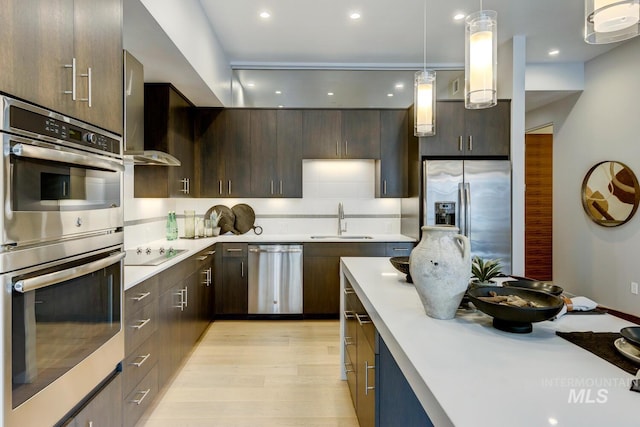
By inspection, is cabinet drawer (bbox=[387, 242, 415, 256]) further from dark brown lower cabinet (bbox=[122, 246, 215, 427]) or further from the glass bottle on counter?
the glass bottle on counter

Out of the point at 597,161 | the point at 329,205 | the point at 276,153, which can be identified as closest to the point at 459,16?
Answer: the point at 276,153

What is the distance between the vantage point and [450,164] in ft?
13.1

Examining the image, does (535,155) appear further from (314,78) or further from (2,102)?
(2,102)

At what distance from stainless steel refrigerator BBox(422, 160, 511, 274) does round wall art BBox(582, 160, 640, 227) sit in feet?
4.85

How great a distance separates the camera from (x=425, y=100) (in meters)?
2.50

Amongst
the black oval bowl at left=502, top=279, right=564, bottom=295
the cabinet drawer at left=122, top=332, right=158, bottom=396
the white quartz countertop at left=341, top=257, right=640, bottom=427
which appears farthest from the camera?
the cabinet drawer at left=122, top=332, right=158, bottom=396

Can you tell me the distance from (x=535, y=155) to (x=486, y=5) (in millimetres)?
4053

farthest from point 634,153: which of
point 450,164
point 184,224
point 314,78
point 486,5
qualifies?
point 184,224

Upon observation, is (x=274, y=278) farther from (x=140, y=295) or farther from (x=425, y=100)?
(x=425, y=100)

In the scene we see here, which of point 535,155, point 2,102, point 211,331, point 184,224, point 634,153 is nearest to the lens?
point 2,102

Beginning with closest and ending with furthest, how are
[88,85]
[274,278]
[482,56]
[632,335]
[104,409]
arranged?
[632,335]
[88,85]
[104,409]
[482,56]
[274,278]

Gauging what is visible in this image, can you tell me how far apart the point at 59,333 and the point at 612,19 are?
2232mm

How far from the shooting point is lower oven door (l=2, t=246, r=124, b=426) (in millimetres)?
1049

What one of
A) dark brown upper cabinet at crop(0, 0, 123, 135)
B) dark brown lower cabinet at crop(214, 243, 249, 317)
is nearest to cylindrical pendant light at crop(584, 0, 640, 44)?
dark brown upper cabinet at crop(0, 0, 123, 135)
